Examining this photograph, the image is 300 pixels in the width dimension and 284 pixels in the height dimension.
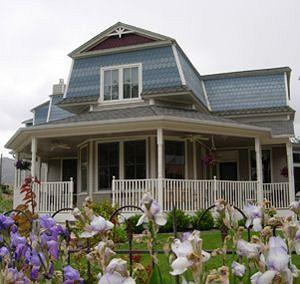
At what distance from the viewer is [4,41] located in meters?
18.4

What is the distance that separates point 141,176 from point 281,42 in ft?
28.9

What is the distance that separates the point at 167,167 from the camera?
14039 millimetres

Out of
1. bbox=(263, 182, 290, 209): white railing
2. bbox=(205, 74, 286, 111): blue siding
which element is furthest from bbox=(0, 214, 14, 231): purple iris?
bbox=(205, 74, 286, 111): blue siding

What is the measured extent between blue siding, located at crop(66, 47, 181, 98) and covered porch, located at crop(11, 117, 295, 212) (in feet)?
6.48

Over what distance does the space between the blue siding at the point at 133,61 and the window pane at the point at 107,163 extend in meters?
2.34

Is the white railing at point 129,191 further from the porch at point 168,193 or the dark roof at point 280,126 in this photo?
the dark roof at point 280,126

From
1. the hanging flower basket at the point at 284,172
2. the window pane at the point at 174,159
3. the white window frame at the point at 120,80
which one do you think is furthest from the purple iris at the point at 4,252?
the hanging flower basket at the point at 284,172

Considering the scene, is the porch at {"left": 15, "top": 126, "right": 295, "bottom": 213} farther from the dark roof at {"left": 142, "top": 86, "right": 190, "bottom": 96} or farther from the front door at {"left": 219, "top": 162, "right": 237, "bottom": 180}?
the dark roof at {"left": 142, "top": 86, "right": 190, "bottom": 96}

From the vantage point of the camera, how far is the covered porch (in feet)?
41.8

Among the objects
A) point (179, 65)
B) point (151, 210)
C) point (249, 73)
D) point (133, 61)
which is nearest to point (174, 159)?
point (179, 65)

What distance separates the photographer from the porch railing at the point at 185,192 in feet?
40.7

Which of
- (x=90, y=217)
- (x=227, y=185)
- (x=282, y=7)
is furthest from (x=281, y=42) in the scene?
(x=90, y=217)

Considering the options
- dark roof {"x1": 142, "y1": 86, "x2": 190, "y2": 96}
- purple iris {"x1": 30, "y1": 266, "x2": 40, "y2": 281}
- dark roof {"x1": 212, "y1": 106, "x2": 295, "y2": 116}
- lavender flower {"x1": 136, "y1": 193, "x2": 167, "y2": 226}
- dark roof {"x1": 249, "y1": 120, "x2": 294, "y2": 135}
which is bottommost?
purple iris {"x1": 30, "y1": 266, "x2": 40, "y2": 281}

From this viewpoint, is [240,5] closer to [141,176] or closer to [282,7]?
[282,7]
